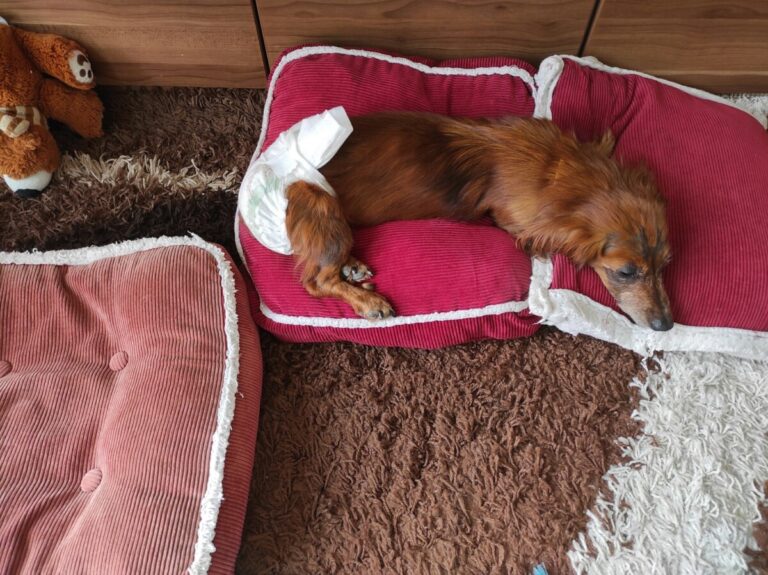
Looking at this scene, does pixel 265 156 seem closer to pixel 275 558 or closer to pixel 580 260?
pixel 580 260

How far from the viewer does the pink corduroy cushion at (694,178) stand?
1988 mm

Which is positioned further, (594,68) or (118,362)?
(594,68)

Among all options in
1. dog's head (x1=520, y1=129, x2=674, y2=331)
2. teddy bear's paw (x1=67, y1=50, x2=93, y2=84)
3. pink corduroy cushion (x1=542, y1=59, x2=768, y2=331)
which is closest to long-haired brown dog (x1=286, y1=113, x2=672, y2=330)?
dog's head (x1=520, y1=129, x2=674, y2=331)

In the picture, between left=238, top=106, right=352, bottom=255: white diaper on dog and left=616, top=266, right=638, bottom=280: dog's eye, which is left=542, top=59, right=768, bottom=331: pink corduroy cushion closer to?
left=616, top=266, right=638, bottom=280: dog's eye

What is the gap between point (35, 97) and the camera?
7.83 ft

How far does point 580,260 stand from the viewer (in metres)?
1.91

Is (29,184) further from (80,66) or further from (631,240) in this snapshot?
(631,240)

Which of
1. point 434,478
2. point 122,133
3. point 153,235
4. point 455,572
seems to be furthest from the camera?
point 122,133

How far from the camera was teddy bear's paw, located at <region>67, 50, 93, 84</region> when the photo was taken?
2.35 metres

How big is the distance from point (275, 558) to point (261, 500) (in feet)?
0.60

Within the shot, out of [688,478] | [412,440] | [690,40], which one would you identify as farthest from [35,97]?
[688,478]

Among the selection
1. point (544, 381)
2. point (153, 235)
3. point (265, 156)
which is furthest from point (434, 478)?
point (153, 235)

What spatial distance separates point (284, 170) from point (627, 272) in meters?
1.17

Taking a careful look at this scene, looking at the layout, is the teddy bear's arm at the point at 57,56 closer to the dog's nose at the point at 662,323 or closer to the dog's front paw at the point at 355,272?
the dog's front paw at the point at 355,272
